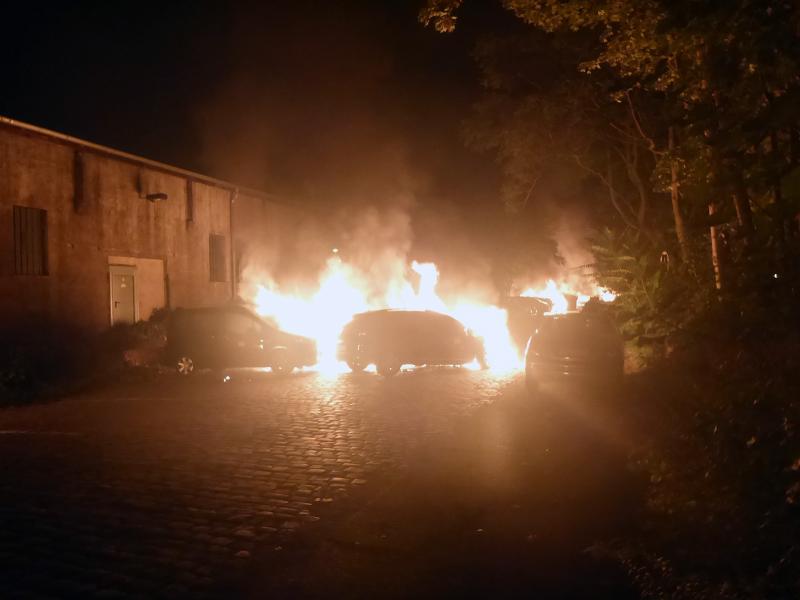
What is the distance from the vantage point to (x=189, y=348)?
18.5 metres

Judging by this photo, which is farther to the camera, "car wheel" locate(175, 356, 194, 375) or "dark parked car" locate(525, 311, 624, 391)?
"car wheel" locate(175, 356, 194, 375)

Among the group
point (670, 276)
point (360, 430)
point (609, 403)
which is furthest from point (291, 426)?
point (670, 276)

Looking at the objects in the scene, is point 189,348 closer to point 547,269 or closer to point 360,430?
point 360,430

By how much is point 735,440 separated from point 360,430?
6.01m

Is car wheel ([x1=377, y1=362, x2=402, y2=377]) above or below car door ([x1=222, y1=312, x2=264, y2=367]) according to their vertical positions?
below

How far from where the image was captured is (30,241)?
1780cm

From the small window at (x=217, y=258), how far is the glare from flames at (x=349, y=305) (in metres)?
1.75

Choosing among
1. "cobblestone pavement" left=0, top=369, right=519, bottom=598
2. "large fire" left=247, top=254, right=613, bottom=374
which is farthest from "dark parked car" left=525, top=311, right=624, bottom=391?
"large fire" left=247, top=254, right=613, bottom=374

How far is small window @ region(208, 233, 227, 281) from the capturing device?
26.6m

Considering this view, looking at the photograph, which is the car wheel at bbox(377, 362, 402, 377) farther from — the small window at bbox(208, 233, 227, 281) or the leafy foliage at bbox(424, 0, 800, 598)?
the small window at bbox(208, 233, 227, 281)

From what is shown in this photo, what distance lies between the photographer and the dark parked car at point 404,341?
1883 centimetres

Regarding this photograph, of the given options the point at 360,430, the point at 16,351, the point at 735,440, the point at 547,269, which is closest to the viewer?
the point at 735,440

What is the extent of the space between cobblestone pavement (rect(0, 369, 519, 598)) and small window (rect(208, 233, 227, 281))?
36.7 feet

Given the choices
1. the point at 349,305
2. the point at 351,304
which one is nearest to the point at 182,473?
the point at 349,305
